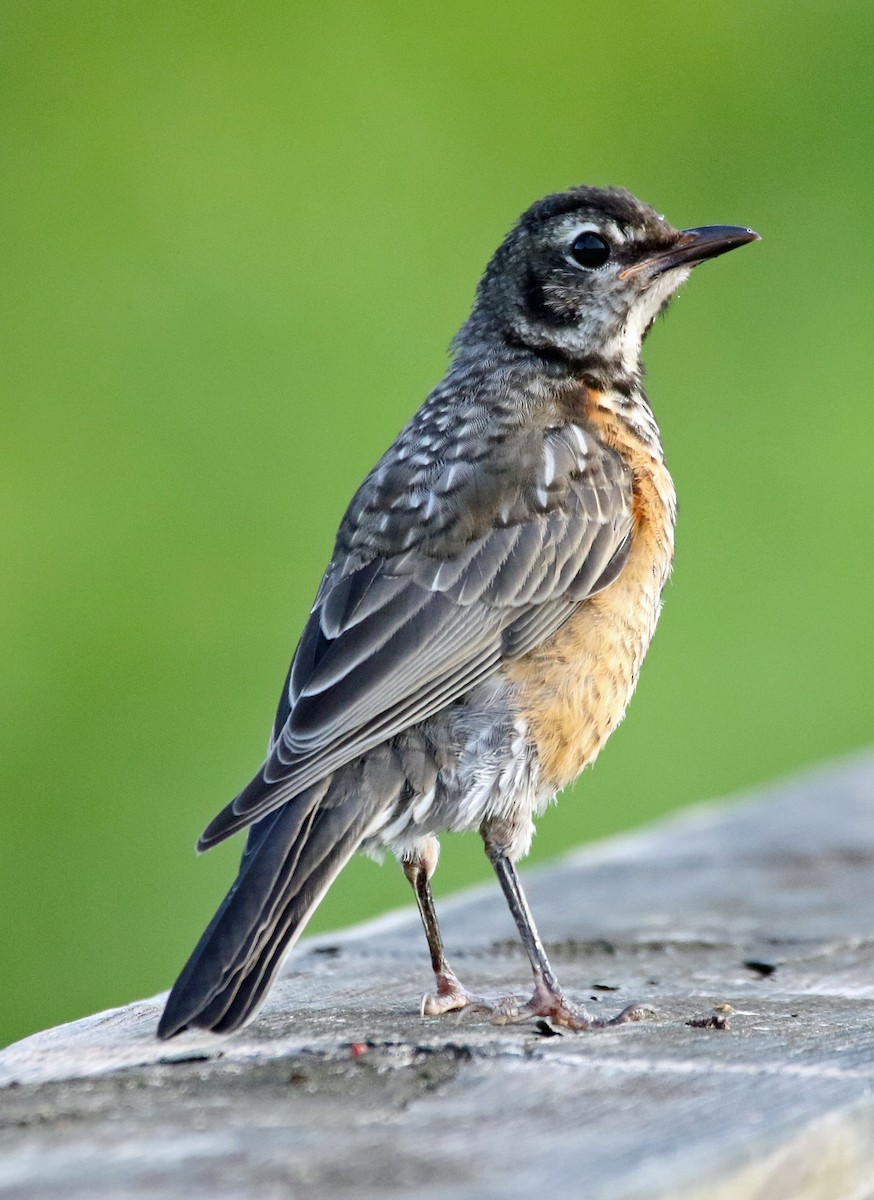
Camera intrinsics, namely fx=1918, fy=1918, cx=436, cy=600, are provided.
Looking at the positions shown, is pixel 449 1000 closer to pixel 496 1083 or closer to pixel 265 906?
pixel 265 906

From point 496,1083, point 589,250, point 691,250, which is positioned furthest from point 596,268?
point 496,1083

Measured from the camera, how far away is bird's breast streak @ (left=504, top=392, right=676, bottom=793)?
388 cm

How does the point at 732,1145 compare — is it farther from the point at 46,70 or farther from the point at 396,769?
the point at 46,70

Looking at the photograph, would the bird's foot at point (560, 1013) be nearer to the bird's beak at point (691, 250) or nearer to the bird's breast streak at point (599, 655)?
the bird's breast streak at point (599, 655)

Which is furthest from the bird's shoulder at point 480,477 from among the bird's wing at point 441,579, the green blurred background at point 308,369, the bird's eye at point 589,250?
the green blurred background at point 308,369

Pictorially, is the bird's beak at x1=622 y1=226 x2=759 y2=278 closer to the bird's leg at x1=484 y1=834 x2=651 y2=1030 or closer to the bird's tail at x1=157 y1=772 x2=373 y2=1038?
the bird's leg at x1=484 y1=834 x2=651 y2=1030

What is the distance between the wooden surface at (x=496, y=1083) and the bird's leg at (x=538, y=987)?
7 cm

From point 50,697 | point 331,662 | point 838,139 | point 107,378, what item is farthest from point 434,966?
point 838,139

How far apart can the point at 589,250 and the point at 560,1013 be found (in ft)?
7.22

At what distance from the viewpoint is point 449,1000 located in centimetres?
323

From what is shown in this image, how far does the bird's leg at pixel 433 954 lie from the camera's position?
10.5 ft

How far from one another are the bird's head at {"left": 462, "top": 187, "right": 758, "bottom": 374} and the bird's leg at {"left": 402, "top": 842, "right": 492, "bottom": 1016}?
1.38 meters

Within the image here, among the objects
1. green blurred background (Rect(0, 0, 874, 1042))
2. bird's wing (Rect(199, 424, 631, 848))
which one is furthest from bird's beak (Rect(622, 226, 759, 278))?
green blurred background (Rect(0, 0, 874, 1042))

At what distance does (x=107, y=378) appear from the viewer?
27.9 feet
